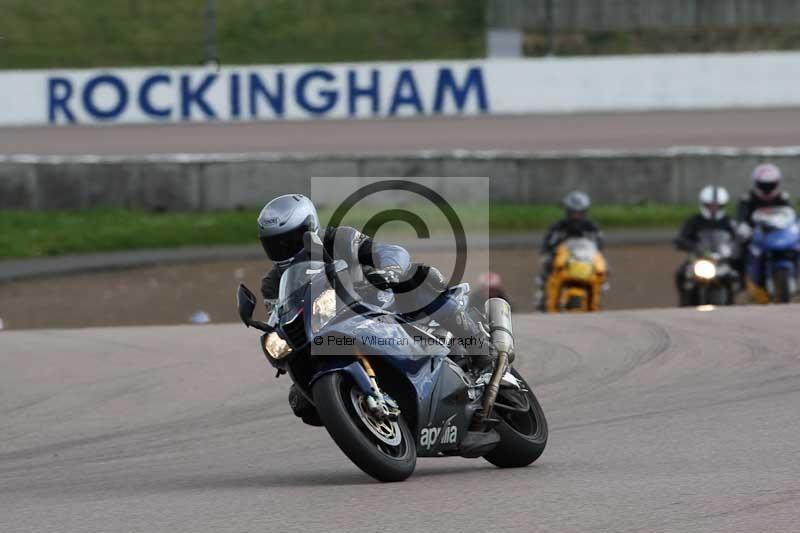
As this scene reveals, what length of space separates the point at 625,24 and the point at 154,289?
19.7m

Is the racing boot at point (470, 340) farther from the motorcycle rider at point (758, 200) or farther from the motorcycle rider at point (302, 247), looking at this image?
the motorcycle rider at point (758, 200)

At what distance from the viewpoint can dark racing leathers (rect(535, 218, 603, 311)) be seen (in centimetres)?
1473

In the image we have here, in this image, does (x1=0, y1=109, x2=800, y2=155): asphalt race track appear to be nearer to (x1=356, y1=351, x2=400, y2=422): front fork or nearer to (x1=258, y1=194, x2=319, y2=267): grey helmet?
(x1=258, y1=194, x2=319, y2=267): grey helmet

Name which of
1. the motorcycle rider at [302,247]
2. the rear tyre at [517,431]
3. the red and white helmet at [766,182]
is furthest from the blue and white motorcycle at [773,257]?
the motorcycle rider at [302,247]

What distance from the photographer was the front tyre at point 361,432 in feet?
17.5

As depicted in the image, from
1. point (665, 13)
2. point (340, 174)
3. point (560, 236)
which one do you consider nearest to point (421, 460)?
point (560, 236)

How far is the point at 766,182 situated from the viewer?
48.6 feet

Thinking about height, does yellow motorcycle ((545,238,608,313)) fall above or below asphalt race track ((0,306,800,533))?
below

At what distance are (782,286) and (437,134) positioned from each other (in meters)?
11.2

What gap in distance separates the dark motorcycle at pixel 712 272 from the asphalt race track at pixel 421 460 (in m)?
2.21

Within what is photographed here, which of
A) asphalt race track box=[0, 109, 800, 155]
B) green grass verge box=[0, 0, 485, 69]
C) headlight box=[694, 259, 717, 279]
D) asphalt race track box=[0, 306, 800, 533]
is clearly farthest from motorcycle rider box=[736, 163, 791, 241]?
green grass verge box=[0, 0, 485, 69]

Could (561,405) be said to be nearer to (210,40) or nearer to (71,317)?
(71,317)

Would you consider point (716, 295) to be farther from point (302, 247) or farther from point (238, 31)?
point (238, 31)

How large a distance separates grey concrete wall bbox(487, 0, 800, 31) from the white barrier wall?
7.28 meters
